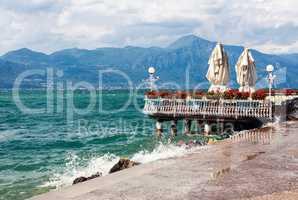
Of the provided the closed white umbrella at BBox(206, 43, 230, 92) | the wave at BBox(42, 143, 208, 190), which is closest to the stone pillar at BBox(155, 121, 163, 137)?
the closed white umbrella at BBox(206, 43, 230, 92)

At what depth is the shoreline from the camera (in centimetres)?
1256

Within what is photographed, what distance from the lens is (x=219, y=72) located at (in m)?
36.4

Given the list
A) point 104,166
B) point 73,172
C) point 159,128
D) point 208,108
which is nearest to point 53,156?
point 159,128

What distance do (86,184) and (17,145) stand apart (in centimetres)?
3117

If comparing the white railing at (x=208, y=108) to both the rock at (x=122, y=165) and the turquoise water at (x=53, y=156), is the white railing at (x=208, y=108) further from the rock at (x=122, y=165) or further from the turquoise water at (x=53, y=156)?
the rock at (x=122, y=165)

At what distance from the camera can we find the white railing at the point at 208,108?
32125 mm

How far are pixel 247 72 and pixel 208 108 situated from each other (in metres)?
5.01

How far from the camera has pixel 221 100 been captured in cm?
3338

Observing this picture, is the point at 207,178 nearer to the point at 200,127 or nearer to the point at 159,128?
the point at 159,128

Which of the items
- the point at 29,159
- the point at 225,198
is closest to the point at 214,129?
the point at 29,159

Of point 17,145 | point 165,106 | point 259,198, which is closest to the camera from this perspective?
point 259,198

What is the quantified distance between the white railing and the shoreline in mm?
11879

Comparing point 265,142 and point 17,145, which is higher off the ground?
point 265,142

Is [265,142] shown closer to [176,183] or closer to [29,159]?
[176,183]
